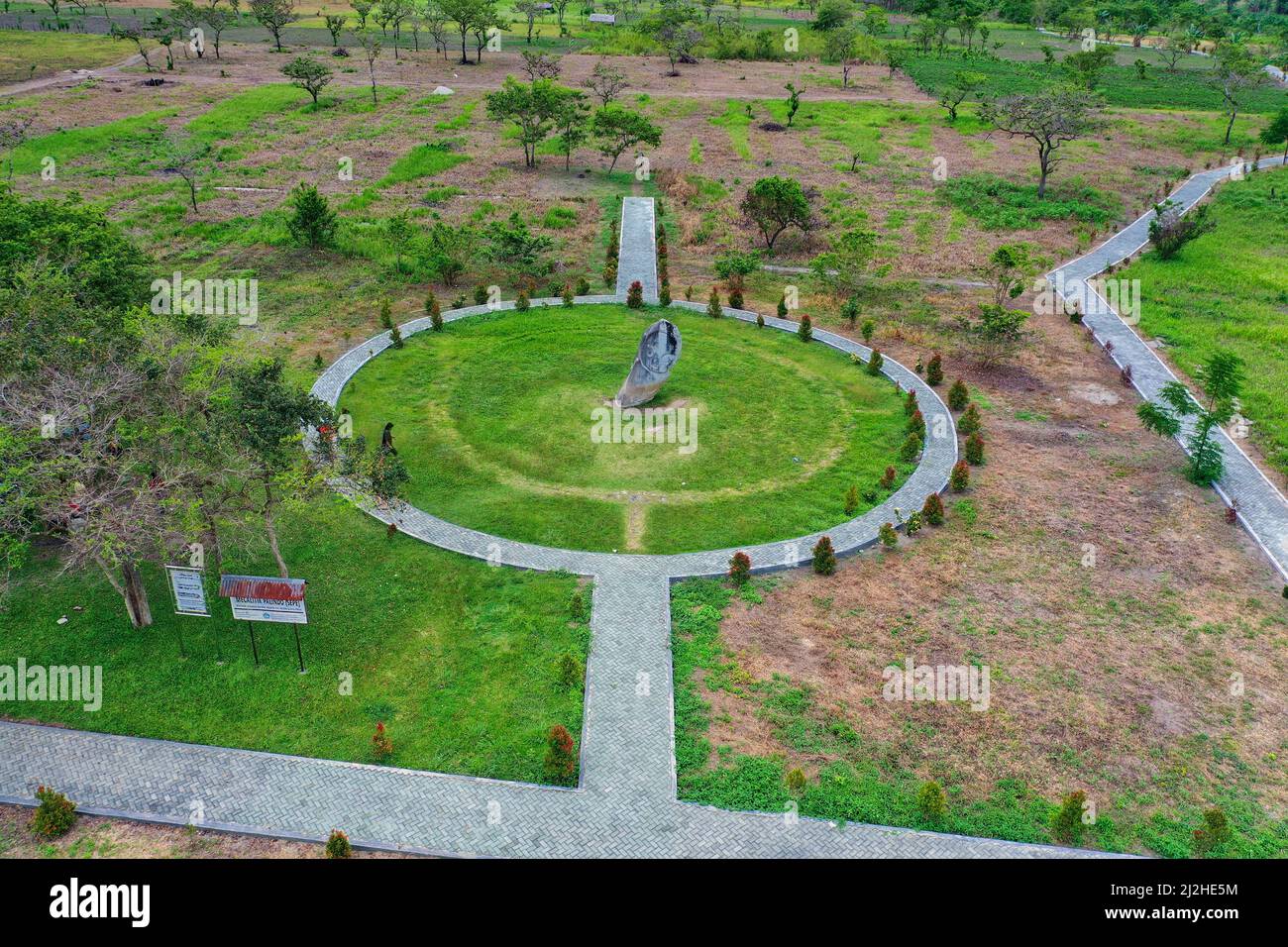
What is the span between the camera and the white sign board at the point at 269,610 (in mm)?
23812

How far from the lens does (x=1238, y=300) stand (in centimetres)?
5009

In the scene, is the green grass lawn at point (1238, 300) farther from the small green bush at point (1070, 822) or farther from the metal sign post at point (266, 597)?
the metal sign post at point (266, 597)

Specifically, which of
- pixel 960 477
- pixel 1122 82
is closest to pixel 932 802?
pixel 960 477

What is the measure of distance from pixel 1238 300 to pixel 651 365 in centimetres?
3584

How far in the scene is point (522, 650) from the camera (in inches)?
1002

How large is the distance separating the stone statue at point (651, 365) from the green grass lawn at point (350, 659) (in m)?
11.8

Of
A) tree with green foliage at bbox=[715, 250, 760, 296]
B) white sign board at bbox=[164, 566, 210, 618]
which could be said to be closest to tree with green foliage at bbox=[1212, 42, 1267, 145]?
tree with green foliage at bbox=[715, 250, 760, 296]

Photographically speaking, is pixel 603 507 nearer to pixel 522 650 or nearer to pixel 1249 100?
pixel 522 650

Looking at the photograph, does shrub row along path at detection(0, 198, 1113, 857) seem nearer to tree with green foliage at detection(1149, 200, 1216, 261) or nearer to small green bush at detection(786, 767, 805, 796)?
small green bush at detection(786, 767, 805, 796)

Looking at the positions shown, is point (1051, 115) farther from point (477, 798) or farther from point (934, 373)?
point (477, 798)

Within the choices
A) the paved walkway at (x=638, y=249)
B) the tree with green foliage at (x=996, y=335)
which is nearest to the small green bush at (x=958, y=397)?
the tree with green foliage at (x=996, y=335)

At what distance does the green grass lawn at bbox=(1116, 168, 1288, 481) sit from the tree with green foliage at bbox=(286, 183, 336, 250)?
150ft

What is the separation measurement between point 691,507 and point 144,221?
144ft

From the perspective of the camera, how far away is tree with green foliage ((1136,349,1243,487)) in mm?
33750
